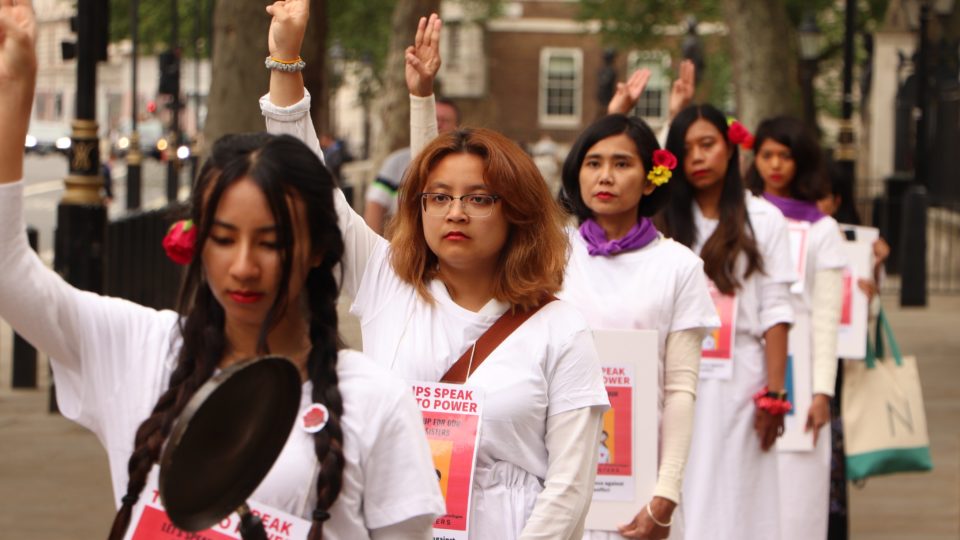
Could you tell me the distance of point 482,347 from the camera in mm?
4145

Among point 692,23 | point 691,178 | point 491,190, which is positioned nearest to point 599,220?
point 691,178

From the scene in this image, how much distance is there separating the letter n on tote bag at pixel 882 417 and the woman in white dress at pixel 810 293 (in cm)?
105

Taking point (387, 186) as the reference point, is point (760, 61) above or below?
above

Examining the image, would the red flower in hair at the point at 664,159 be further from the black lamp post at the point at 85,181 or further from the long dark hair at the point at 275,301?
the black lamp post at the point at 85,181

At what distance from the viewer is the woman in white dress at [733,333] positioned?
6.39 m

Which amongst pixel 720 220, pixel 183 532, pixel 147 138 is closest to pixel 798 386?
pixel 720 220

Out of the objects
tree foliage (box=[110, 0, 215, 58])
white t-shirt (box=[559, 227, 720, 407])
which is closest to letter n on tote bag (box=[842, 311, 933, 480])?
white t-shirt (box=[559, 227, 720, 407])

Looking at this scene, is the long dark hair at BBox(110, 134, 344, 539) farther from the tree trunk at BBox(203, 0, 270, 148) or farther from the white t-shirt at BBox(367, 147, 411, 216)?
the tree trunk at BBox(203, 0, 270, 148)

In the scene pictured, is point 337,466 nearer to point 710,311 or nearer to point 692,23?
point 710,311

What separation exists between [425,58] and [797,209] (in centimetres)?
318

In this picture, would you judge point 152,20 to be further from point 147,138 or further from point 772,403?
point 772,403

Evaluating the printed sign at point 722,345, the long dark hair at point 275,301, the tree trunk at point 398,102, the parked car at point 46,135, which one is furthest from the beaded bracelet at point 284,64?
the parked car at point 46,135

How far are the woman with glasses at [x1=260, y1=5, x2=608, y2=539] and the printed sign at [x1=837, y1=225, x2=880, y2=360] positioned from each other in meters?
4.31

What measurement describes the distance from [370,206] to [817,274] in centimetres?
297
